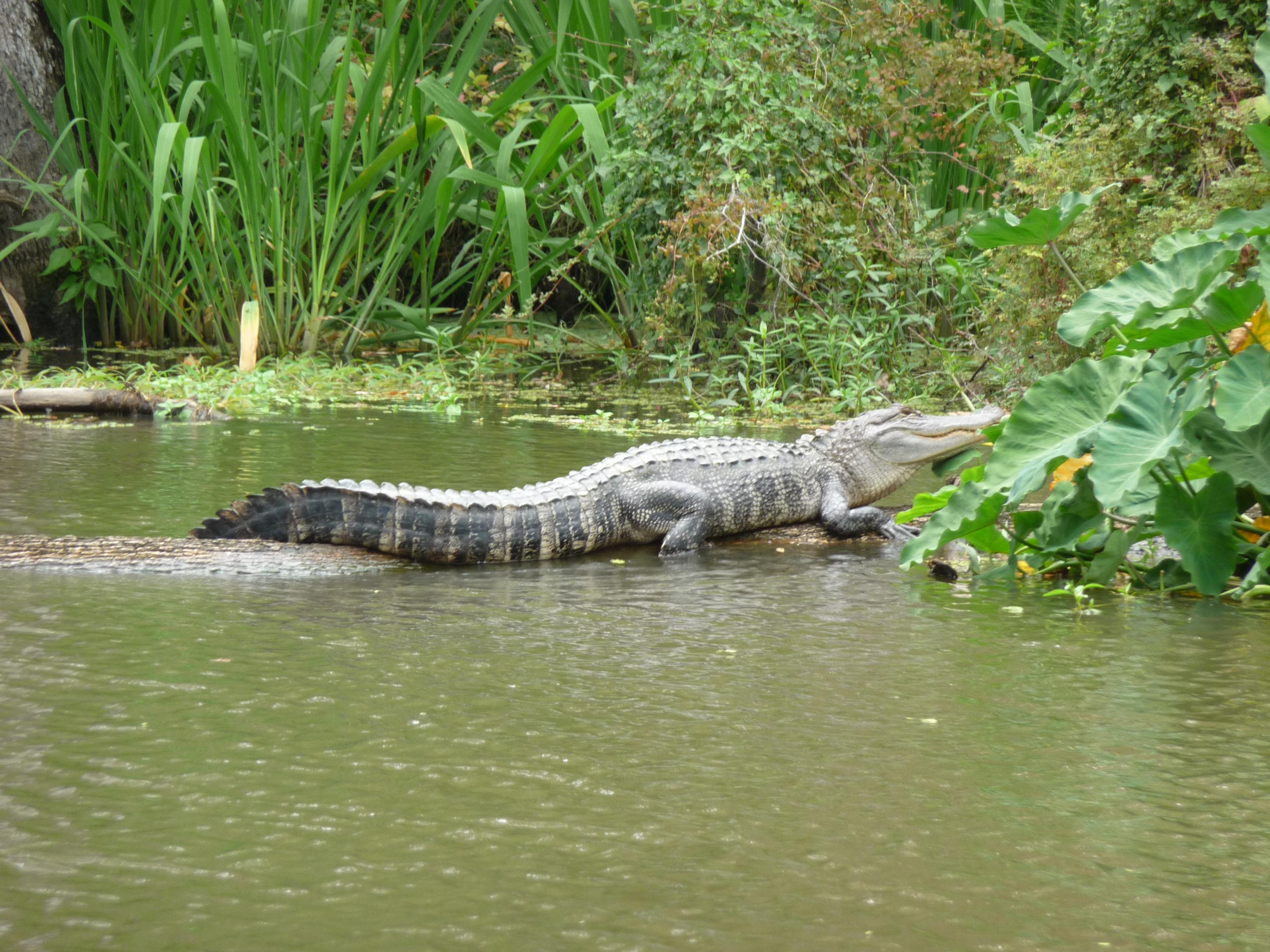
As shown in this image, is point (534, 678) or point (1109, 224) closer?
point (534, 678)

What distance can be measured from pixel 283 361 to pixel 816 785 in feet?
22.6

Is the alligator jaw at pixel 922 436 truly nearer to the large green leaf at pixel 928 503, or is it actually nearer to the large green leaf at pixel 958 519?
the large green leaf at pixel 928 503

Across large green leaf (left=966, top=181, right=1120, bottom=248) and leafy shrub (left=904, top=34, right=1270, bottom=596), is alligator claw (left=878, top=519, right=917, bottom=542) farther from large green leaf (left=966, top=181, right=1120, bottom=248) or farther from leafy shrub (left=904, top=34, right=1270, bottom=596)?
large green leaf (left=966, top=181, right=1120, bottom=248)

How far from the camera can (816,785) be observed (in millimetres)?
1909

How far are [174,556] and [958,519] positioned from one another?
214 cm

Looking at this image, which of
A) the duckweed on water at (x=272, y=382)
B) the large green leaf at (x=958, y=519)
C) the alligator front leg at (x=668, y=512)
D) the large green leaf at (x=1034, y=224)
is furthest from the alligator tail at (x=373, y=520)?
the duckweed on water at (x=272, y=382)

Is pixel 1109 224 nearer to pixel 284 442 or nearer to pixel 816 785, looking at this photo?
pixel 284 442

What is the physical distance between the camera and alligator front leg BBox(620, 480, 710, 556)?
4367 mm

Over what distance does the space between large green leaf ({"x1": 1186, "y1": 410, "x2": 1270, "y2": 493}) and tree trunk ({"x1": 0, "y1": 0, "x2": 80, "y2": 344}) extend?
29.1 feet

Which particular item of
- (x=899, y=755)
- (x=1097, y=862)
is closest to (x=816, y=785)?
(x=899, y=755)

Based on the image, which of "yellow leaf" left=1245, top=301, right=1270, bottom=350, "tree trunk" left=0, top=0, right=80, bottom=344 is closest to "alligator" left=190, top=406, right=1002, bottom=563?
"yellow leaf" left=1245, top=301, right=1270, bottom=350

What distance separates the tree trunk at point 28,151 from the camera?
9586 millimetres

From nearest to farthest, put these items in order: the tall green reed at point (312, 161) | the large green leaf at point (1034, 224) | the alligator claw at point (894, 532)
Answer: the large green leaf at point (1034, 224)
the alligator claw at point (894, 532)
the tall green reed at point (312, 161)

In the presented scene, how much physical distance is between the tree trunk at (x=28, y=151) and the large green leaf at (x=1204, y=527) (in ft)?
29.1
